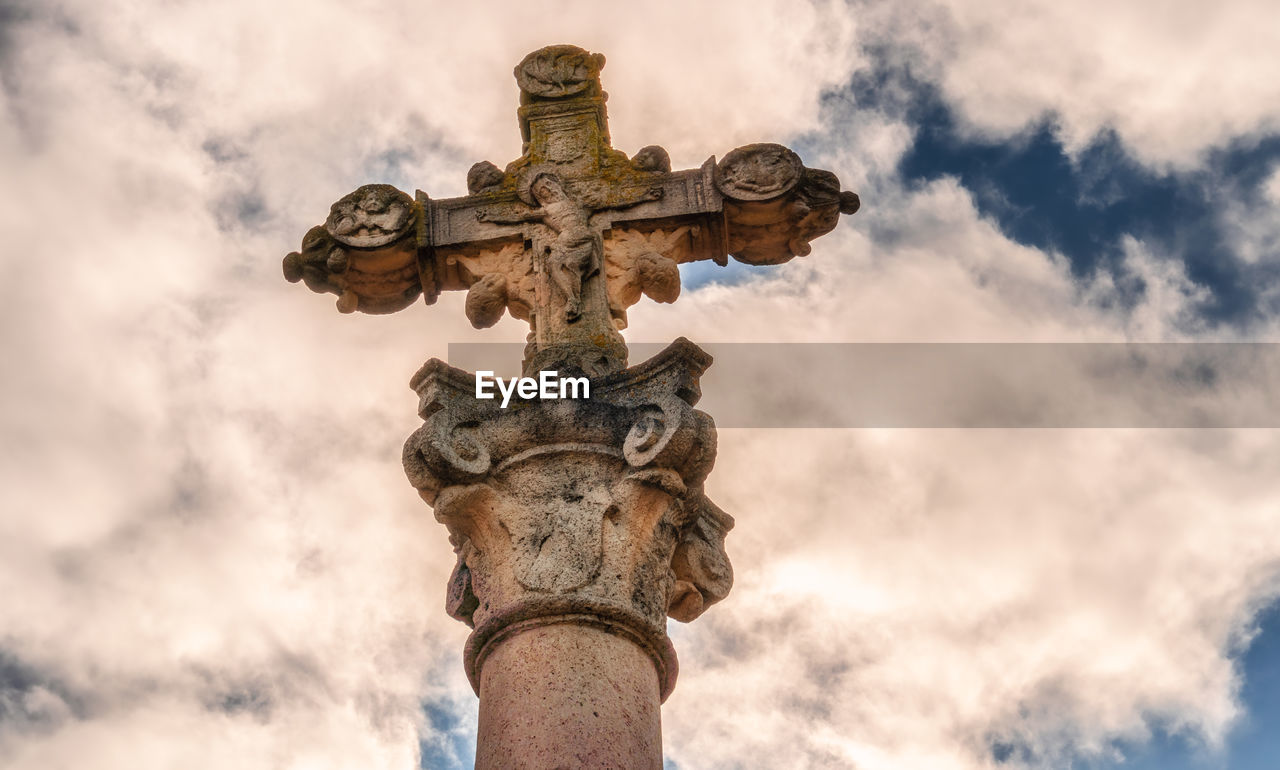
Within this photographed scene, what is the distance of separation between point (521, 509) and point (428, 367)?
88cm

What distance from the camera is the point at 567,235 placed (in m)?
7.30

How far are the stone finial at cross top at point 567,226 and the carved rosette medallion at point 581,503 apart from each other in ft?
3.87

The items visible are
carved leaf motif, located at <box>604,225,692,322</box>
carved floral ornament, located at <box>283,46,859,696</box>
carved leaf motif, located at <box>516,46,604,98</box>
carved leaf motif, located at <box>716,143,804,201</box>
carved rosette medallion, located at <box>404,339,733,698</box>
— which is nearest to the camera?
carved rosette medallion, located at <box>404,339,733,698</box>

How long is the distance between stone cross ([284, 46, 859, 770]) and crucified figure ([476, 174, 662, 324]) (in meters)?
0.01

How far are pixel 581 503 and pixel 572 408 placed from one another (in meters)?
0.46

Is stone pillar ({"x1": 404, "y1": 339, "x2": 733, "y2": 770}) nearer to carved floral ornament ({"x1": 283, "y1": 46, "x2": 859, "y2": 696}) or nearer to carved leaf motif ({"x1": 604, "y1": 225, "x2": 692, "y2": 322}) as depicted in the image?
carved floral ornament ({"x1": 283, "y1": 46, "x2": 859, "y2": 696})

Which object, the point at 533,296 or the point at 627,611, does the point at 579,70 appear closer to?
the point at 533,296

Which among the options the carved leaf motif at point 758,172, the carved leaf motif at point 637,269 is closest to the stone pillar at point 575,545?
the carved leaf motif at point 637,269

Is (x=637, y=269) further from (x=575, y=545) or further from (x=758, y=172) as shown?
(x=575, y=545)

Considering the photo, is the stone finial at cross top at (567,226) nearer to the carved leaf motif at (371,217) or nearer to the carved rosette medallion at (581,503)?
the carved leaf motif at (371,217)

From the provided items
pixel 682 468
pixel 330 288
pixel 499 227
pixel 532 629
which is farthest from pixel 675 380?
pixel 330 288

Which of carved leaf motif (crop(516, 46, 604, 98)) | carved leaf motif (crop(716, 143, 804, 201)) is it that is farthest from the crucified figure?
carved leaf motif (crop(516, 46, 604, 98))

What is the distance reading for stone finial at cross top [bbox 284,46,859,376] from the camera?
734 centimetres

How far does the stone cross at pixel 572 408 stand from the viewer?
17.7 feet
